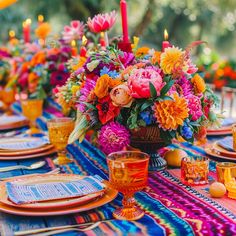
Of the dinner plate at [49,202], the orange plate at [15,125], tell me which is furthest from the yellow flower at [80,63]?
the orange plate at [15,125]

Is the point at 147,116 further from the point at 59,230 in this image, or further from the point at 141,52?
the point at 59,230

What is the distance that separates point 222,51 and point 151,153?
1428 cm

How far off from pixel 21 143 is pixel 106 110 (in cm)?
58

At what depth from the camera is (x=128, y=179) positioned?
1038 millimetres

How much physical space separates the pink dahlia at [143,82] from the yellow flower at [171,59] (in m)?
0.06

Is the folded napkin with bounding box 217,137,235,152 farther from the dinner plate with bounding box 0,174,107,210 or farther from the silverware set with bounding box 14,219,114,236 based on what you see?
the silverware set with bounding box 14,219,114,236

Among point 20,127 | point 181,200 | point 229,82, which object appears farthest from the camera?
point 229,82

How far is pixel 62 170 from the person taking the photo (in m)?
1.54

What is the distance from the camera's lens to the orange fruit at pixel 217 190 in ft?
4.03

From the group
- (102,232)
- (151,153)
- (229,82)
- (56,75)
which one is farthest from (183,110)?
(229,82)

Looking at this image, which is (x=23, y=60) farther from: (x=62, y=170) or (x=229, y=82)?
(x=229, y=82)

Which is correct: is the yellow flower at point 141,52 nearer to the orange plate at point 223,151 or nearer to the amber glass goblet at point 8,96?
the orange plate at point 223,151

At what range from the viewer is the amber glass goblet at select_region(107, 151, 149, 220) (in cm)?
104

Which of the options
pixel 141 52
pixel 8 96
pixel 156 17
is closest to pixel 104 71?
pixel 141 52
